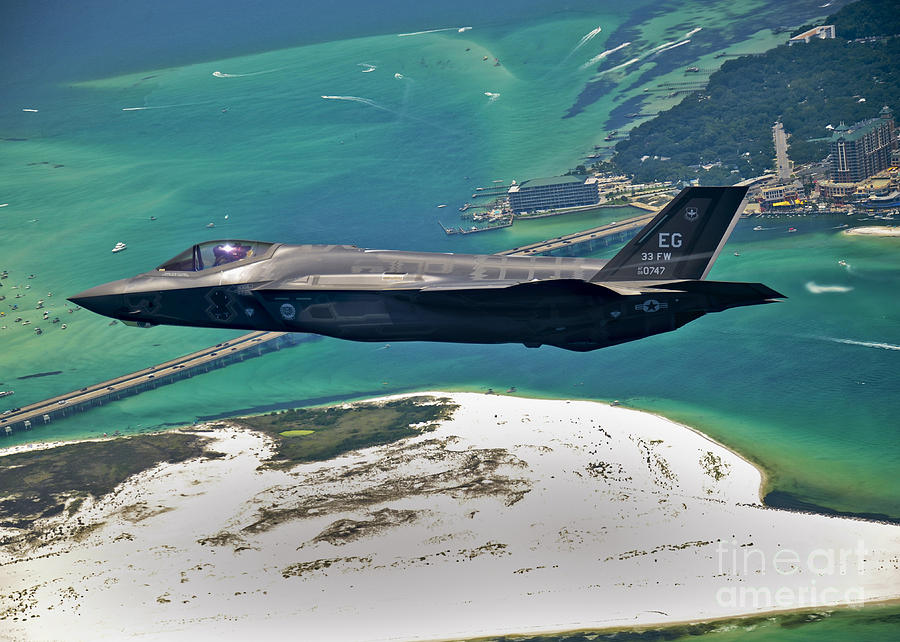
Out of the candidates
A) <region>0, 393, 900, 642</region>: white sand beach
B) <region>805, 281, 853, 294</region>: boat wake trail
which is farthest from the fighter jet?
<region>805, 281, 853, 294</region>: boat wake trail

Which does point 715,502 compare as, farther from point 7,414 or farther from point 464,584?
point 7,414

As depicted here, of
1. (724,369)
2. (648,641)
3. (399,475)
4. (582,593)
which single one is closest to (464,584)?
(582,593)

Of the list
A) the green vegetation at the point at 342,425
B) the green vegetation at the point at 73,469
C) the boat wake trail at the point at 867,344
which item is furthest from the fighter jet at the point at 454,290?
the boat wake trail at the point at 867,344

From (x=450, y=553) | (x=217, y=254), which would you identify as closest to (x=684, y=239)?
(x=217, y=254)

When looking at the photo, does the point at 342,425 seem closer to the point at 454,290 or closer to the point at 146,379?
the point at 146,379

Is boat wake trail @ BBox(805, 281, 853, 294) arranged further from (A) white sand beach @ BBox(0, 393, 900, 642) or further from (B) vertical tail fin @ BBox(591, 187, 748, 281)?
(B) vertical tail fin @ BBox(591, 187, 748, 281)

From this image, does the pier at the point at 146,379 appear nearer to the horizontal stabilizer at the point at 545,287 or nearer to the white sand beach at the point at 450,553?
the white sand beach at the point at 450,553
